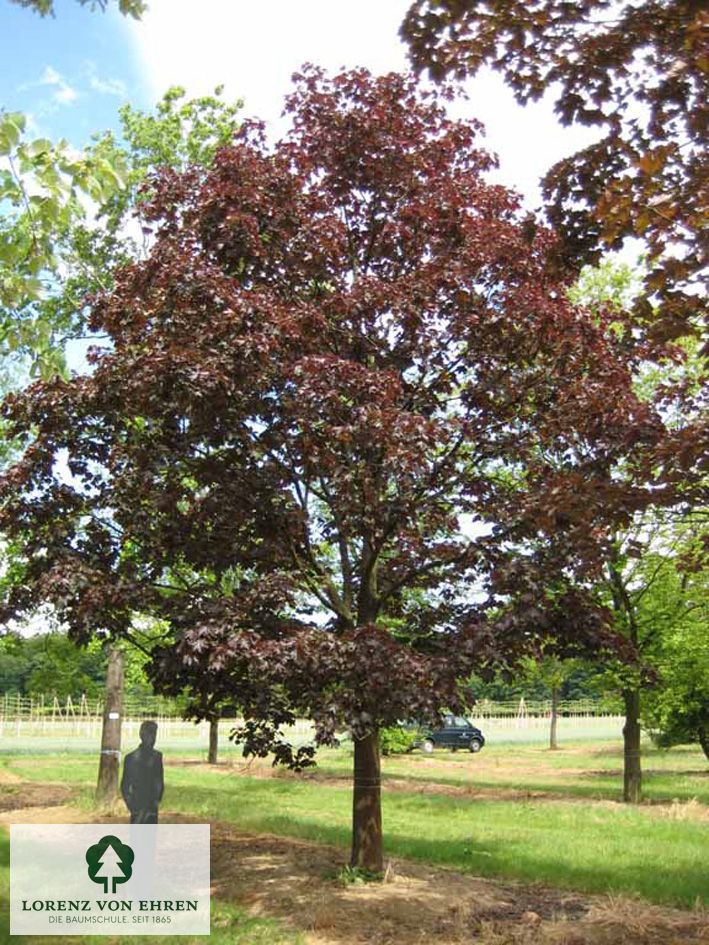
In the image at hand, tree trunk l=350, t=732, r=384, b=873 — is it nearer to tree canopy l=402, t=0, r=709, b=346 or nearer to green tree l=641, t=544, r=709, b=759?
tree canopy l=402, t=0, r=709, b=346

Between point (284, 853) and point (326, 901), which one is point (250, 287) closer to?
point (326, 901)

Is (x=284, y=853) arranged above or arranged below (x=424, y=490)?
below

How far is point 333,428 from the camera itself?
272 inches

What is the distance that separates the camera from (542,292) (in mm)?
8086

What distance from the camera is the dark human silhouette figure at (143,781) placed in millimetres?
8086

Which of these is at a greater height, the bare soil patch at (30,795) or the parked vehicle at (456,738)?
the bare soil patch at (30,795)

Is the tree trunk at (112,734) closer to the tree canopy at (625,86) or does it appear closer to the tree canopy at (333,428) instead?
the tree canopy at (333,428)

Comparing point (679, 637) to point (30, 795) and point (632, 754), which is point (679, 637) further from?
point (30, 795)

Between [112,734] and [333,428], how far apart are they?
9906 mm

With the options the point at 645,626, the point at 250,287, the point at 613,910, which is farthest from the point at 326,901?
the point at 645,626

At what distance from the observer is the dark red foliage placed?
6957mm

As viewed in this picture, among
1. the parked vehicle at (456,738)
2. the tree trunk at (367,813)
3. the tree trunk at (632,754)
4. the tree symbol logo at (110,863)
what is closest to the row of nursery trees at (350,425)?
the tree trunk at (367,813)

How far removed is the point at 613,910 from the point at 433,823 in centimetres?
601

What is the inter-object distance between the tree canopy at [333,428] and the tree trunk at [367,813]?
0.02m
